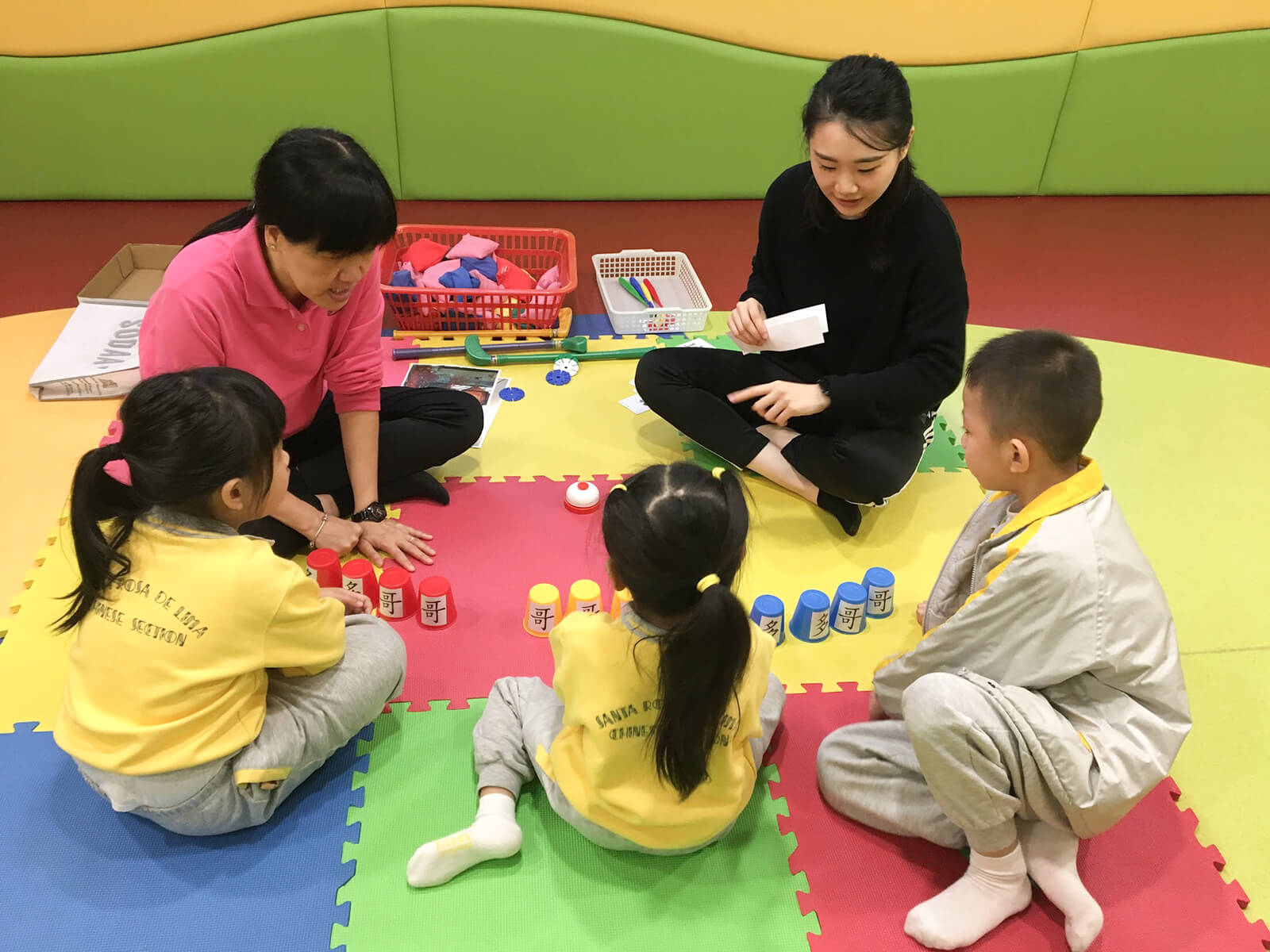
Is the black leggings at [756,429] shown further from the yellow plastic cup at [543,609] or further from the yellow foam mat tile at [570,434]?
the yellow plastic cup at [543,609]

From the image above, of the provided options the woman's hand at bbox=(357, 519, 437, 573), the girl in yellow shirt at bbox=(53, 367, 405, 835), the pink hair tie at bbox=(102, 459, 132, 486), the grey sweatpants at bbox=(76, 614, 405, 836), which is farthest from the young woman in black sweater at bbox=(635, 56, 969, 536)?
the pink hair tie at bbox=(102, 459, 132, 486)

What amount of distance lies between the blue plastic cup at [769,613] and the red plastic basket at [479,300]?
1148 millimetres

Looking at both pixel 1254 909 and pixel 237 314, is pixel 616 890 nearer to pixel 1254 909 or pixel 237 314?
pixel 1254 909

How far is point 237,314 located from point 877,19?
8.55ft

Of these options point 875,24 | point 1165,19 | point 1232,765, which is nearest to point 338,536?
point 1232,765

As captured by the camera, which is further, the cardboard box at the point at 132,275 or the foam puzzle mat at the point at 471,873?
the cardboard box at the point at 132,275

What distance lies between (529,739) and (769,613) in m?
0.52

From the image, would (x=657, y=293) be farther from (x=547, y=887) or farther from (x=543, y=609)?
(x=547, y=887)

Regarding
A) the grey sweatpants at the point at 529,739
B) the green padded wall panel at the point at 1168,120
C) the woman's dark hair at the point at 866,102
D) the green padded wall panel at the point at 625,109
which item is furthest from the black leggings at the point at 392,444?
the green padded wall panel at the point at 1168,120

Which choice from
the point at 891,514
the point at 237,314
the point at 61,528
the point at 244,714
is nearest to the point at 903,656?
the point at 891,514

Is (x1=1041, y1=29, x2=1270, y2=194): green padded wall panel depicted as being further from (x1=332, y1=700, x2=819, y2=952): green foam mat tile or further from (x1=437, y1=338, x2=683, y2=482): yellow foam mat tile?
(x1=332, y1=700, x2=819, y2=952): green foam mat tile

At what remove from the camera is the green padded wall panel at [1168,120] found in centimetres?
345

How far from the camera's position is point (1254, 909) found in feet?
4.56

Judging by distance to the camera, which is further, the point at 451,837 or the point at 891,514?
the point at 891,514
